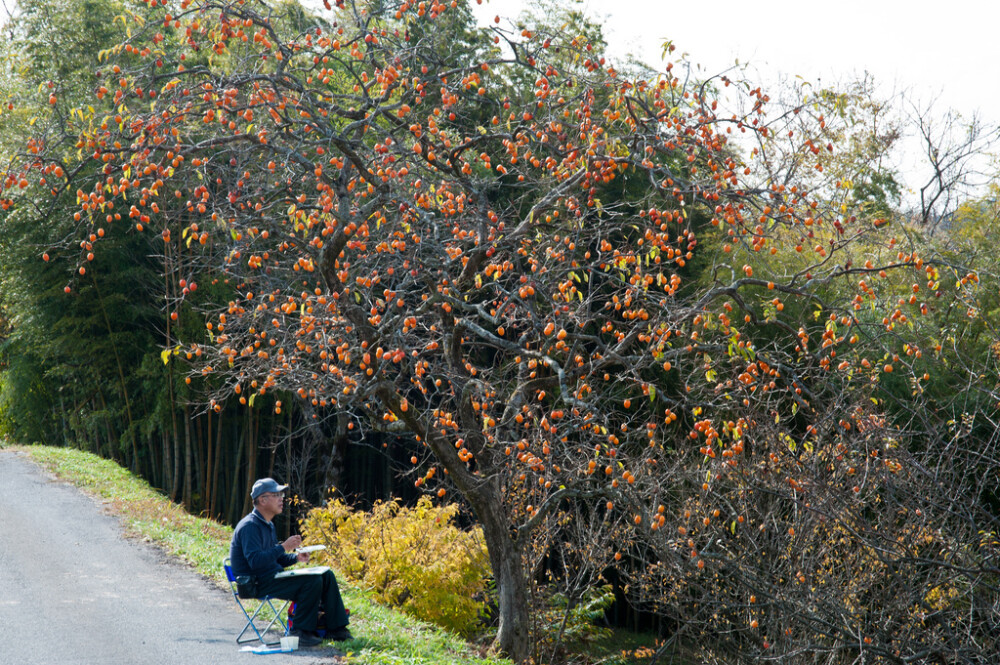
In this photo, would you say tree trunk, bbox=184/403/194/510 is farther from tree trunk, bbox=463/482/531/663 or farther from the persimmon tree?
tree trunk, bbox=463/482/531/663

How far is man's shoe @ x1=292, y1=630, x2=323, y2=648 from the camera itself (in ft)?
15.7

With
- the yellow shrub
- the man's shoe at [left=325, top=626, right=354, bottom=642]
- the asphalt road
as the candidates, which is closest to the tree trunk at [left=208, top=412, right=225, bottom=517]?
the asphalt road

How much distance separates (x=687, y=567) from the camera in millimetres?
6523

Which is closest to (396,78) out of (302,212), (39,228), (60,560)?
(302,212)

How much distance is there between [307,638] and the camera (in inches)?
190

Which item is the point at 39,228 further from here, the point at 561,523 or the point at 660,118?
the point at 660,118

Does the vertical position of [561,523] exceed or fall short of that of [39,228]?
it falls short

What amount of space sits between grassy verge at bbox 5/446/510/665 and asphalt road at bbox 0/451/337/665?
6.9 inches

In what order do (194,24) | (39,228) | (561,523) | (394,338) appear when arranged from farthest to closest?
(39,228) → (561,523) → (394,338) → (194,24)

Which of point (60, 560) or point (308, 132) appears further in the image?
point (60, 560)

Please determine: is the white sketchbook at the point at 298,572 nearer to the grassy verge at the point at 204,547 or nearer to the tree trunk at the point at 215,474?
the grassy verge at the point at 204,547

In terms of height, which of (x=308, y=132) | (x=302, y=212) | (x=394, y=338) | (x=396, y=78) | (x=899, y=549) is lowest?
(x=899, y=549)

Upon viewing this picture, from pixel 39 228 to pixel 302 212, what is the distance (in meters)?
6.34

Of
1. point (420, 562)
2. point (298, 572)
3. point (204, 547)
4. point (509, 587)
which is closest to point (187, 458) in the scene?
point (204, 547)
